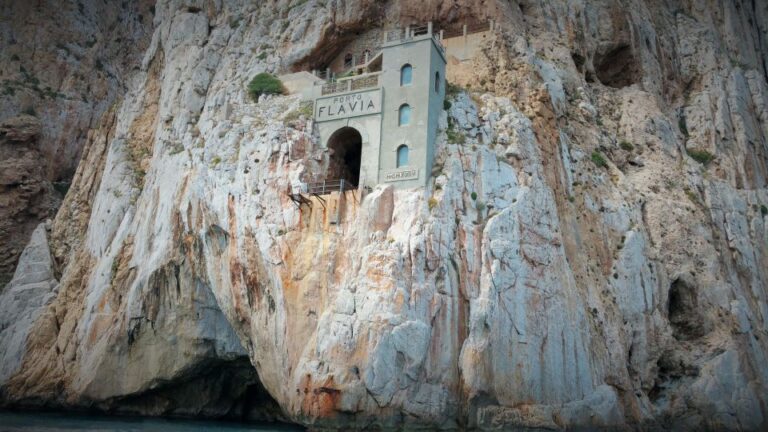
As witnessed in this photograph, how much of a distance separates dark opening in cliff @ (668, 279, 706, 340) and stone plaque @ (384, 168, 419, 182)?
13.1 metres

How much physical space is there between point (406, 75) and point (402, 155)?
389cm

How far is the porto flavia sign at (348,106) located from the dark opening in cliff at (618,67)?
16.0 metres

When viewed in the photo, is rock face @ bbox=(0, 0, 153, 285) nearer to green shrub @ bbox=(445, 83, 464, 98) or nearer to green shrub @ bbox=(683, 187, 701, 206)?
green shrub @ bbox=(445, 83, 464, 98)

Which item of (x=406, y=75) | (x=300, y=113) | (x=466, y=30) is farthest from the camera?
(x=466, y=30)

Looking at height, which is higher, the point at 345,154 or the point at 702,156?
the point at 702,156

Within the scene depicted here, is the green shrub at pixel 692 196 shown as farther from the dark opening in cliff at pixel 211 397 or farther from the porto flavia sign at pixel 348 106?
the dark opening in cliff at pixel 211 397

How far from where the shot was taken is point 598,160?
34.9 metres

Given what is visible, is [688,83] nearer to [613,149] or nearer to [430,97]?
[613,149]

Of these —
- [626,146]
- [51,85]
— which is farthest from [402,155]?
[51,85]

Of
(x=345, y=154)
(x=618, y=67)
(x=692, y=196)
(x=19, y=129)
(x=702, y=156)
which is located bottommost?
(x=692, y=196)

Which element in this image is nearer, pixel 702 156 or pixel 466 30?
pixel 466 30

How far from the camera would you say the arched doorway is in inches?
1286

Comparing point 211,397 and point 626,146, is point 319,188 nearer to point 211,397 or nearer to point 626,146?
point 211,397

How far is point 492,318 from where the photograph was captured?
27125mm
